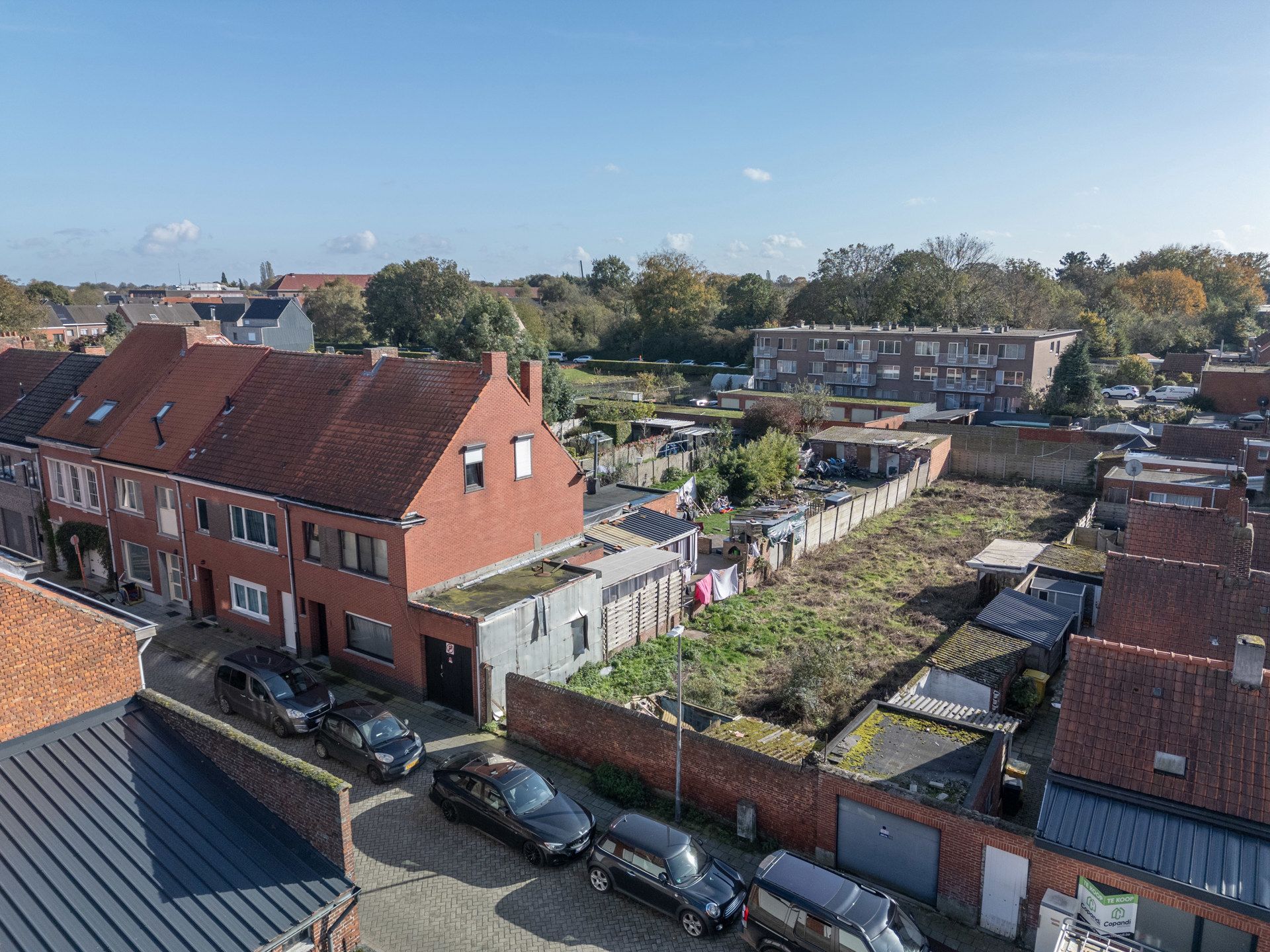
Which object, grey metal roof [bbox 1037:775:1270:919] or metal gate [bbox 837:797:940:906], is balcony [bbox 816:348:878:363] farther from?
grey metal roof [bbox 1037:775:1270:919]

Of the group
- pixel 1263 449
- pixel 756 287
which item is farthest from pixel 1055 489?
pixel 756 287

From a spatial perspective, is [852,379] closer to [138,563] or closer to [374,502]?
[138,563]

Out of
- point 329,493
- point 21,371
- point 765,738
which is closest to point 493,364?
point 329,493

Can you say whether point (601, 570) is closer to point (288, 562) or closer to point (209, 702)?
point (288, 562)

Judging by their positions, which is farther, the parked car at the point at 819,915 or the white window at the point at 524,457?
the white window at the point at 524,457

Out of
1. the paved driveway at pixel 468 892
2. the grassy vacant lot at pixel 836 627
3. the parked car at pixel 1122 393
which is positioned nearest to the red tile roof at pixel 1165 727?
the paved driveway at pixel 468 892

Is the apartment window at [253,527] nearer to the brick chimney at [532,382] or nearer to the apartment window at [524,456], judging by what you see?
the apartment window at [524,456]
